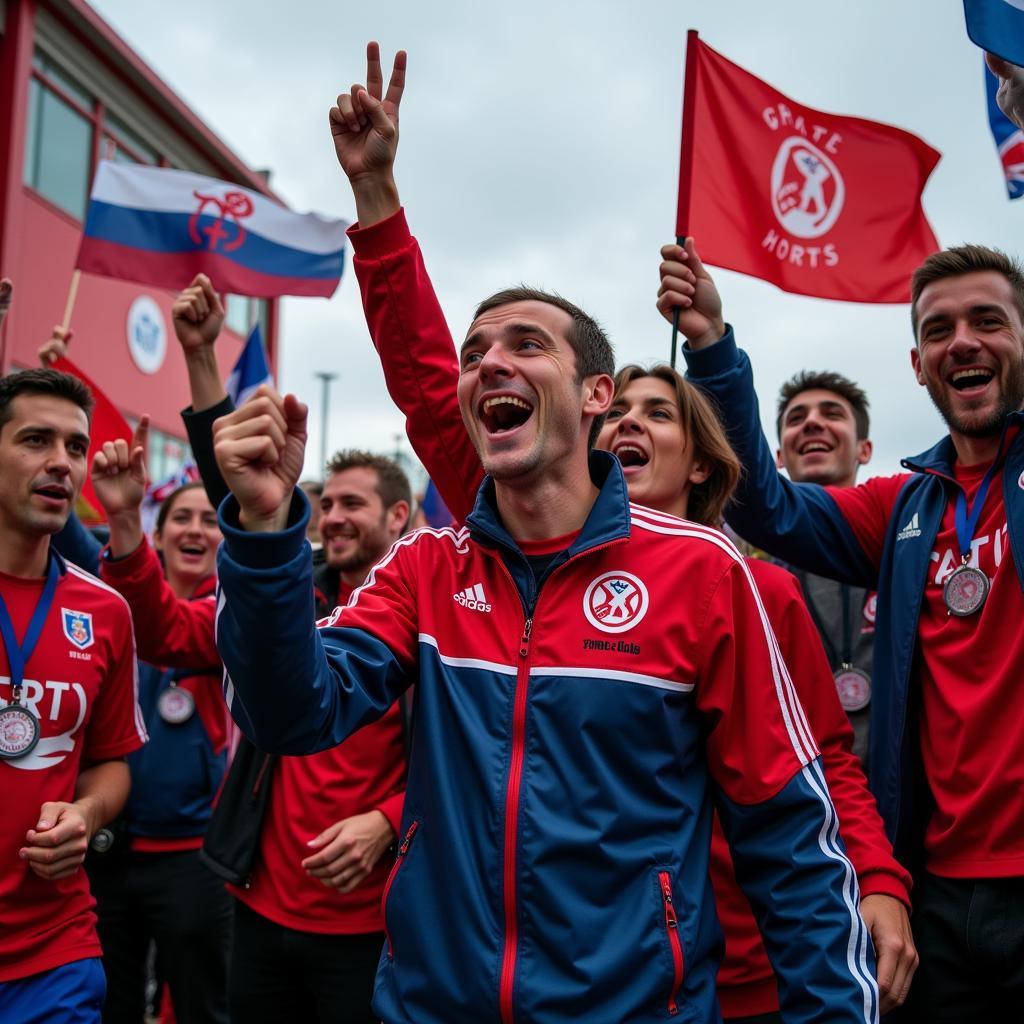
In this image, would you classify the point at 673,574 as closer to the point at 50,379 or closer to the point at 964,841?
the point at 964,841

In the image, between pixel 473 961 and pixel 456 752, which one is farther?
pixel 456 752

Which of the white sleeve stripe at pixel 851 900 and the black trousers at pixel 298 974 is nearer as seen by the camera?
the white sleeve stripe at pixel 851 900

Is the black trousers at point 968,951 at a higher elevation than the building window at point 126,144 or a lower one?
lower

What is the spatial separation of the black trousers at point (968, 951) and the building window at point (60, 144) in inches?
655

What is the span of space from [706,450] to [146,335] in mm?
17111

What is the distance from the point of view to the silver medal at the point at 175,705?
15.5 ft

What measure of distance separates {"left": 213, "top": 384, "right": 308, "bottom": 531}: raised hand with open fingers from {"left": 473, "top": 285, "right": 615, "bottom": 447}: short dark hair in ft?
3.01

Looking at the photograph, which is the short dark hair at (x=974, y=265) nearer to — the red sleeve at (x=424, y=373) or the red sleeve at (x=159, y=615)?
the red sleeve at (x=424, y=373)

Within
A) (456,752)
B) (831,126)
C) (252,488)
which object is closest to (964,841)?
(456,752)

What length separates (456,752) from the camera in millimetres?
2170

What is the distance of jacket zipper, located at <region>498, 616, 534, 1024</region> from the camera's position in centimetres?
192

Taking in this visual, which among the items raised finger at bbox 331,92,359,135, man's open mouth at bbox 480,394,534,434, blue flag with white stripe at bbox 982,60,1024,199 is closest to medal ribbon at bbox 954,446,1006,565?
man's open mouth at bbox 480,394,534,434

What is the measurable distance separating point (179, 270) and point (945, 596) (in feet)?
18.9

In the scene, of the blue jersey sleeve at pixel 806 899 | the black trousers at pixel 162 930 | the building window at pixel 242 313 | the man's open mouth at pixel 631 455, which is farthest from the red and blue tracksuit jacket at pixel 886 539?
the building window at pixel 242 313
